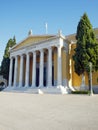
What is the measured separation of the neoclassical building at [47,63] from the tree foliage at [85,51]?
3.16 meters

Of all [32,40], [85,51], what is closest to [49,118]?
[85,51]

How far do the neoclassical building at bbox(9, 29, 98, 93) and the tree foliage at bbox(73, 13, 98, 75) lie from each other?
3.16 metres

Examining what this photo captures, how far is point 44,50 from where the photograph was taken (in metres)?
30.6

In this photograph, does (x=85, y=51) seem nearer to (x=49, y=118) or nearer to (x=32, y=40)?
(x=32, y=40)

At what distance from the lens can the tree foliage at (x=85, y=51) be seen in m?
24.0

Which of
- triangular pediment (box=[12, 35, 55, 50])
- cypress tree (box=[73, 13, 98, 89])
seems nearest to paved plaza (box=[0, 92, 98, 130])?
cypress tree (box=[73, 13, 98, 89])

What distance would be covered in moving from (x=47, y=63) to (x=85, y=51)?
883 centimetres

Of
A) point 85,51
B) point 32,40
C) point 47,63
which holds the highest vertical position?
point 32,40

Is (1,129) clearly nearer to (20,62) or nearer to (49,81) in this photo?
(49,81)

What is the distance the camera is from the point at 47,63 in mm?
30922

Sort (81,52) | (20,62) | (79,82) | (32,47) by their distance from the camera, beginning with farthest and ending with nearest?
(20,62) < (32,47) < (79,82) < (81,52)

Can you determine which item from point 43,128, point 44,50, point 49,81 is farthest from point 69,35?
point 43,128

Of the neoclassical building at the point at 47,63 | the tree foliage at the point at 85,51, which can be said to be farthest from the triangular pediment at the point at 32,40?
the tree foliage at the point at 85,51

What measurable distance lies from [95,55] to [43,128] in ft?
68.6
